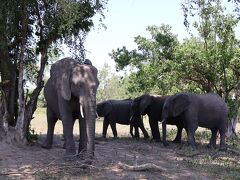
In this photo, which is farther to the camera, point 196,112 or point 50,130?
point 196,112

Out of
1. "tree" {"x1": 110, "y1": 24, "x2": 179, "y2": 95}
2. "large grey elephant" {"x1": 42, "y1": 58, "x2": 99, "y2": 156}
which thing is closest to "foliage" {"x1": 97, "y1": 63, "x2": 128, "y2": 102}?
"tree" {"x1": 110, "y1": 24, "x2": 179, "y2": 95}

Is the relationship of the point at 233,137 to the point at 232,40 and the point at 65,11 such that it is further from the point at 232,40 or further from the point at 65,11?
the point at 65,11

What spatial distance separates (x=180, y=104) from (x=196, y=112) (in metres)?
0.62

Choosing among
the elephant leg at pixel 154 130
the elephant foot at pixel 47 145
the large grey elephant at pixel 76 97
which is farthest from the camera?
the elephant leg at pixel 154 130

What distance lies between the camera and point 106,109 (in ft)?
61.2

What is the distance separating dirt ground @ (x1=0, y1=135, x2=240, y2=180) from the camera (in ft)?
32.6

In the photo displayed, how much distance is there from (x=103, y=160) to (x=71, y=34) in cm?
398

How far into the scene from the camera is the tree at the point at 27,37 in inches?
466

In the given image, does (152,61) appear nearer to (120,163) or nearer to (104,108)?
(104,108)

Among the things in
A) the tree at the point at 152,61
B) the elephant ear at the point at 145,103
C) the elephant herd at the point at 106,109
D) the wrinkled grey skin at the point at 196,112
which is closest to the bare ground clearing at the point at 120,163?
the elephant herd at the point at 106,109

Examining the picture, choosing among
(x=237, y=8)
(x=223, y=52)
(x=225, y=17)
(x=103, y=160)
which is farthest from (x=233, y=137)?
(x=103, y=160)

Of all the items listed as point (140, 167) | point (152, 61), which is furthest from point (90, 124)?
point (152, 61)

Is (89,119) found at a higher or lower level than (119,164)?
higher

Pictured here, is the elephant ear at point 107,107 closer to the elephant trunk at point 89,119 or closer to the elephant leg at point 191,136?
the elephant leg at point 191,136
